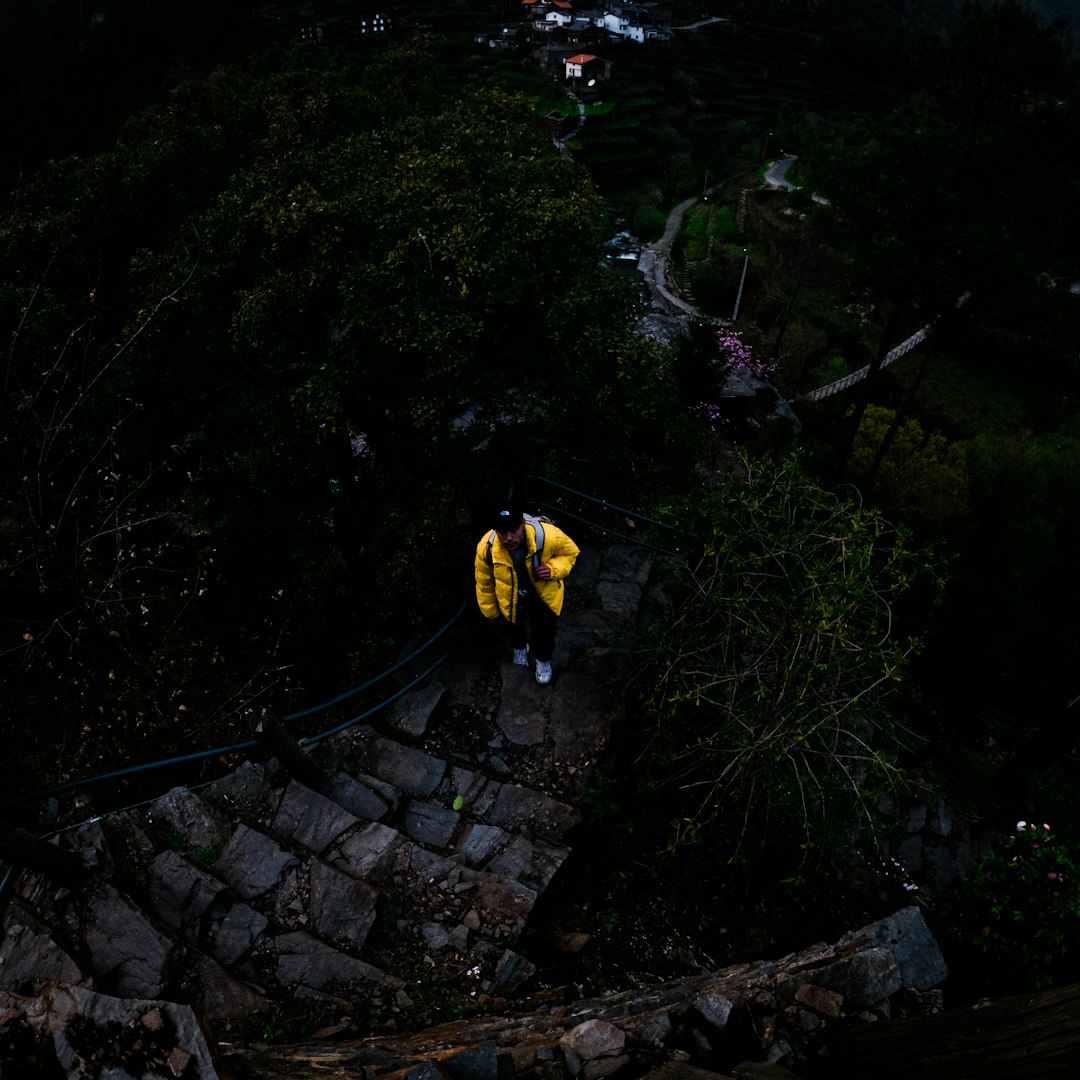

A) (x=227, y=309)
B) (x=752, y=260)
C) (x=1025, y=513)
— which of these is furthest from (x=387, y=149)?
(x=752, y=260)

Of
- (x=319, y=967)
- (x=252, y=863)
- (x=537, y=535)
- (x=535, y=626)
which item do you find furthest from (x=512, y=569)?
(x=319, y=967)

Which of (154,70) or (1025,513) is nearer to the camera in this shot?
(1025,513)

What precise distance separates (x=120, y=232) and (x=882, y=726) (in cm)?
1306

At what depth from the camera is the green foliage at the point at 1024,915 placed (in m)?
4.71

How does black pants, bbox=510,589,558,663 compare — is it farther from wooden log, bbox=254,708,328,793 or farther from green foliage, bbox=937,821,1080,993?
green foliage, bbox=937,821,1080,993

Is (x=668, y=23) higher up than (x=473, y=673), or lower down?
higher up

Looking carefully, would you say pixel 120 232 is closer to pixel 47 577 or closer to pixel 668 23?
pixel 47 577

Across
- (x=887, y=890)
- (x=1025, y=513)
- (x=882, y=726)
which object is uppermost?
(x=882, y=726)

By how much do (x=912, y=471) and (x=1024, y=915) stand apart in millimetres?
15168

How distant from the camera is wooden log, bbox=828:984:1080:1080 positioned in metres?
2.49

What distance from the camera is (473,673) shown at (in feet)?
22.1

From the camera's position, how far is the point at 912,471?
59.3ft

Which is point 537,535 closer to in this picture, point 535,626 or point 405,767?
point 535,626

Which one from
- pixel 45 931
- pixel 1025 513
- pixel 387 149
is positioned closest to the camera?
pixel 45 931
